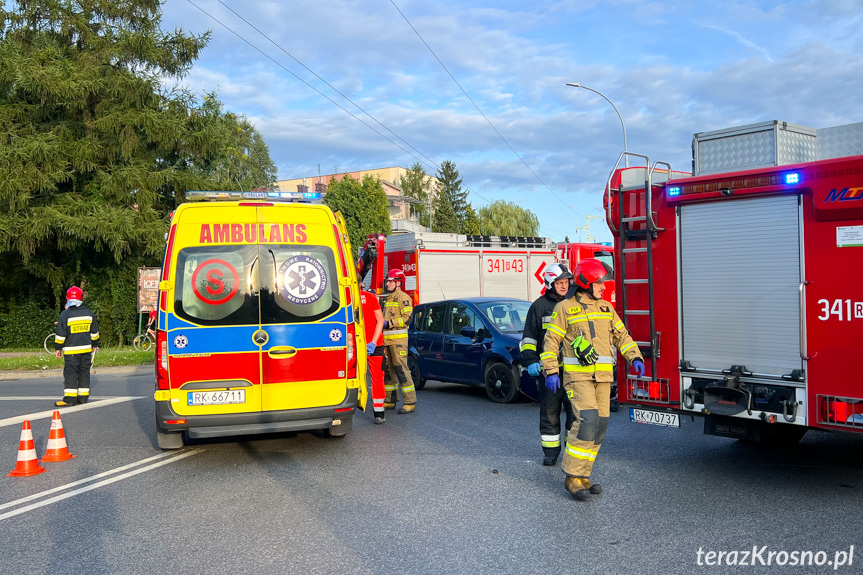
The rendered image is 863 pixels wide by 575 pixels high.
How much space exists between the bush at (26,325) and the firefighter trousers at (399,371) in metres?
20.0

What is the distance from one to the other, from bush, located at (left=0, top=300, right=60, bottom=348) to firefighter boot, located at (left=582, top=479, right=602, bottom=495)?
2483cm

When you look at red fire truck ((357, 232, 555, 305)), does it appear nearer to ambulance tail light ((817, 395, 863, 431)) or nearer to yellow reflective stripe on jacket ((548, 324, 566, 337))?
yellow reflective stripe on jacket ((548, 324, 566, 337))

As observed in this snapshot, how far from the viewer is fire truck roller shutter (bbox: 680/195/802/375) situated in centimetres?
612

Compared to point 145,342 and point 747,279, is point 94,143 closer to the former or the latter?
point 145,342

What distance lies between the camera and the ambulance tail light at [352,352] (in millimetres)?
7863

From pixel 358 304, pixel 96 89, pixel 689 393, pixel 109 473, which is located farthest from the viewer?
pixel 96 89

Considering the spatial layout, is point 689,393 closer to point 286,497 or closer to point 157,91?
point 286,497

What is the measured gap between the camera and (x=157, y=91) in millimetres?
25984

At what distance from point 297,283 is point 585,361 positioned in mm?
3081

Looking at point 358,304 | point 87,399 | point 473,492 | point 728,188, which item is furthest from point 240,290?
point 87,399

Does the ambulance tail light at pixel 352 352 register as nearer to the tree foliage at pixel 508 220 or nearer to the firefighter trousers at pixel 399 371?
the firefighter trousers at pixel 399 371

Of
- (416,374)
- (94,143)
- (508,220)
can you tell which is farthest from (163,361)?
(508,220)

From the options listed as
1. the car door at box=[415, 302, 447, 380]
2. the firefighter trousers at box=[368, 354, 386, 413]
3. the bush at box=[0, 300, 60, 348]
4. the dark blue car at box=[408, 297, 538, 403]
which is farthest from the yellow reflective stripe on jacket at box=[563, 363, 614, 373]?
the bush at box=[0, 300, 60, 348]

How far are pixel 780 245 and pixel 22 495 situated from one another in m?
6.67
